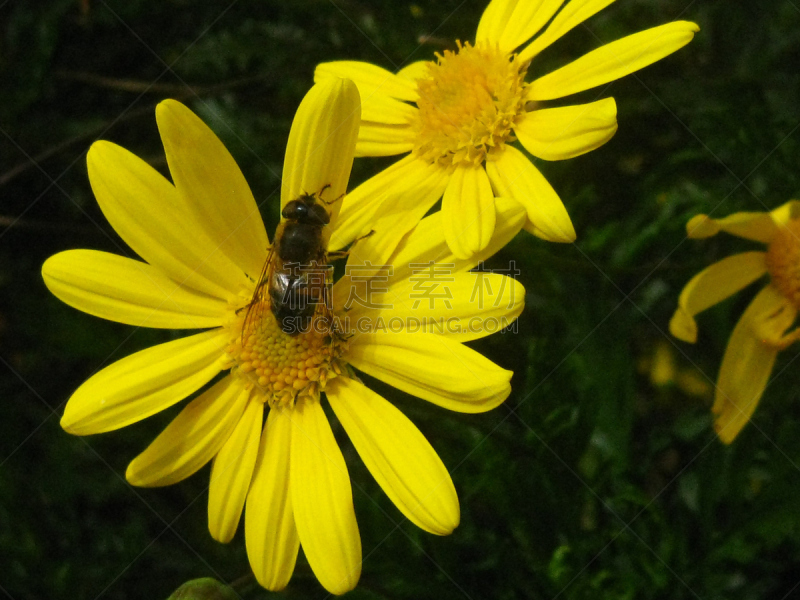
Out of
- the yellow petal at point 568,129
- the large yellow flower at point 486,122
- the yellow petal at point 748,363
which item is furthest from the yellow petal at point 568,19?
the yellow petal at point 748,363

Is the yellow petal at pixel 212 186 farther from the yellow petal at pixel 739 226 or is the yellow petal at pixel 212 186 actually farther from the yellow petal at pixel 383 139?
the yellow petal at pixel 739 226

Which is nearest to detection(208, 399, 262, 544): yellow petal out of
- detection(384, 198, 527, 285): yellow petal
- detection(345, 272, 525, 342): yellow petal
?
detection(345, 272, 525, 342): yellow petal

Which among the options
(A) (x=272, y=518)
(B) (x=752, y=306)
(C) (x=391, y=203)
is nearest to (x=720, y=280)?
(B) (x=752, y=306)

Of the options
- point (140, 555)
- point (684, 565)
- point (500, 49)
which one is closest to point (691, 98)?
point (500, 49)

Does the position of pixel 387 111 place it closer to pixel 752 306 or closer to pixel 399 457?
pixel 399 457

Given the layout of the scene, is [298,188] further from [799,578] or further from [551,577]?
→ [799,578]

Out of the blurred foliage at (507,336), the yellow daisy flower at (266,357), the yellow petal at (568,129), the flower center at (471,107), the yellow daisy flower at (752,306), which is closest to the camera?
the yellow petal at (568,129)

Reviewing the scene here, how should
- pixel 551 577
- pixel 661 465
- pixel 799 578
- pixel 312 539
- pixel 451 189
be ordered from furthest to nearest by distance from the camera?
pixel 661 465 → pixel 799 578 → pixel 551 577 → pixel 451 189 → pixel 312 539
